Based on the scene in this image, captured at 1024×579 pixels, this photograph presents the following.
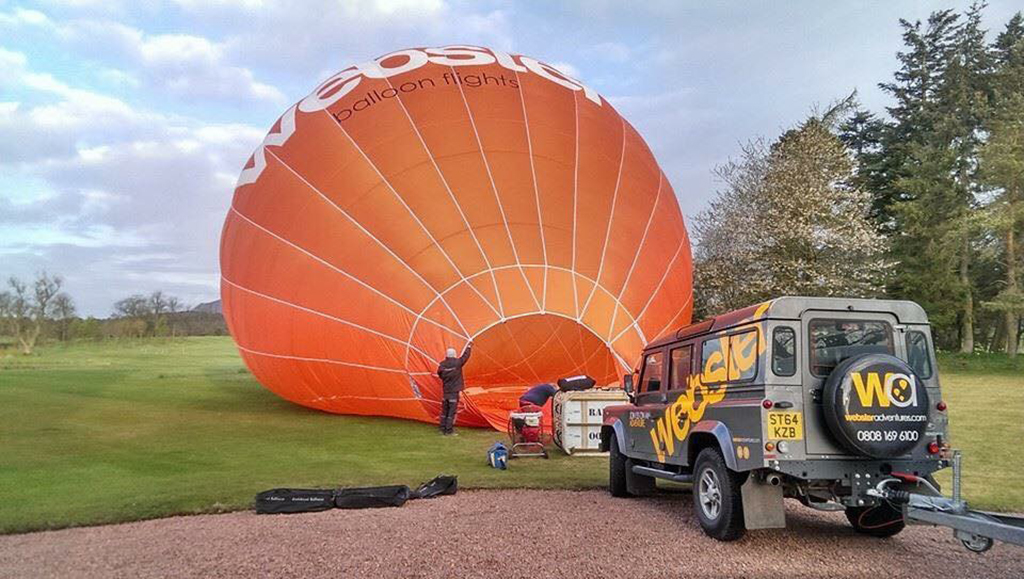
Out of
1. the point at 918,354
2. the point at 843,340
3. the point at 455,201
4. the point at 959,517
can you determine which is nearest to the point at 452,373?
the point at 455,201

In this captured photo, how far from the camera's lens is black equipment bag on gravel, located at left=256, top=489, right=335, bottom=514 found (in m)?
7.07

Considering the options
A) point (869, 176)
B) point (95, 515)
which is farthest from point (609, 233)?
point (869, 176)

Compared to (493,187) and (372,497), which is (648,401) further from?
(493,187)

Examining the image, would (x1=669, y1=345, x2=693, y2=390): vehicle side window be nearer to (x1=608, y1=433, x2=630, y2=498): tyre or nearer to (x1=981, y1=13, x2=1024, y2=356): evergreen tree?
(x1=608, y1=433, x2=630, y2=498): tyre

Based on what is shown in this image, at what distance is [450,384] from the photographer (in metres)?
11.3

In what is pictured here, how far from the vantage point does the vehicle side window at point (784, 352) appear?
5.57m

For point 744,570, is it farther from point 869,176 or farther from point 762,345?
point 869,176

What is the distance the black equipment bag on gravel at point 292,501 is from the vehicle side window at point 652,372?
132 inches

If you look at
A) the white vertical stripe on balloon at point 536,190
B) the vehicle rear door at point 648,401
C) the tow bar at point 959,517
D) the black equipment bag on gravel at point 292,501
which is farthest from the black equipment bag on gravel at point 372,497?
the white vertical stripe on balloon at point 536,190

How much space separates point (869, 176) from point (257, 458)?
4136cm

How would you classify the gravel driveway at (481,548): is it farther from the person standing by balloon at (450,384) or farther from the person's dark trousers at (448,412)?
the person's dark trousers at (448,412)

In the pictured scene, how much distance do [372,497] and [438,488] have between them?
767mm

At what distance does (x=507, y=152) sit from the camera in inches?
494

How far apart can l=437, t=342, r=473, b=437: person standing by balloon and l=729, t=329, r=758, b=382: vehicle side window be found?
5588 millimetres
